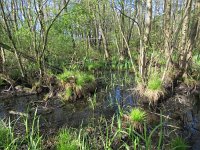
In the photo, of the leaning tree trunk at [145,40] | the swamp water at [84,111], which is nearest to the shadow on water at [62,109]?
the swamp water at [84,111]

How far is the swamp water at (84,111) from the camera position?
23.0ft

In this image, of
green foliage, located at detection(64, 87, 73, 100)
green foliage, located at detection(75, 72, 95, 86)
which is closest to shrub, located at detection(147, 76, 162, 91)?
green foliage, located at detection(75, 72, 95, 86)

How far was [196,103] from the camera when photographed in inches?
371

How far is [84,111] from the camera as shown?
8.55m

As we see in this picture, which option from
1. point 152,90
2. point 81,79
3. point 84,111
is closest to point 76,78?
point 81,79

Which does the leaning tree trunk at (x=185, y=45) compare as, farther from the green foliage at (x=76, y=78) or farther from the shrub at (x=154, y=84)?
the green foliage at (x=76, y=78)

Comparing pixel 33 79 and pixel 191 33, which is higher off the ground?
pixel 191 33

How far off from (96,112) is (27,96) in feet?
12.2

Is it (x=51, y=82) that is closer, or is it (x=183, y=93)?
(x=183, y=93)

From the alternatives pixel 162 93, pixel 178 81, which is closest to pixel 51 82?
pixel 162 93

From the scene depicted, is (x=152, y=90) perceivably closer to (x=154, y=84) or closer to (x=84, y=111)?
(x=154, y=84)

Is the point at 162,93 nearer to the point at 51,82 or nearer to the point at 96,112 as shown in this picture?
the point at 96,112

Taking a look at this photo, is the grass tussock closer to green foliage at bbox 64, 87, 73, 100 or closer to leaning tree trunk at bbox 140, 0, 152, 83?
leaning tree trunk at bbox 140, 0, 152, 83

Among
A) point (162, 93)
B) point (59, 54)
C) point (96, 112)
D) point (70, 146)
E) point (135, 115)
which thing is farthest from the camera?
point (59, 54)
